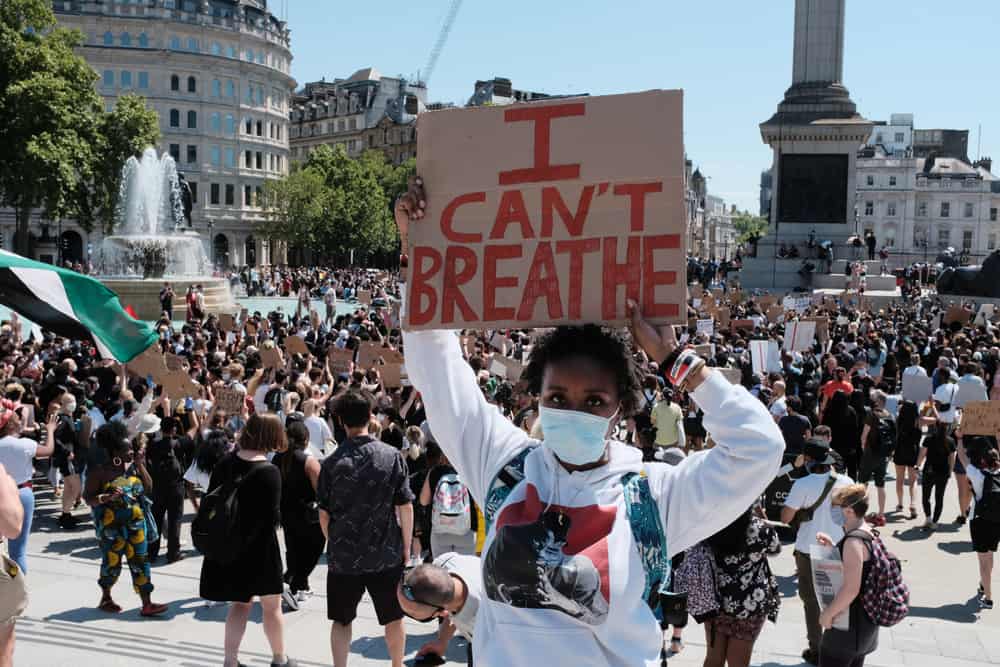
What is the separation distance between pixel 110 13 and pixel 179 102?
8.08 m

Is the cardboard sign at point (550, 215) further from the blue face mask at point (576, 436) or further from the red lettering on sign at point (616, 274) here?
the blue face mask at point (576, 436)

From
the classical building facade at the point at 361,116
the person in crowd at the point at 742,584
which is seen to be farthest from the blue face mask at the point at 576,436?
the classical building facade at the point at 361,116

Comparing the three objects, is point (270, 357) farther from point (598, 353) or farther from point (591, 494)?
point (591, 494)

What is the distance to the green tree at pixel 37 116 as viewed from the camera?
4569 cm

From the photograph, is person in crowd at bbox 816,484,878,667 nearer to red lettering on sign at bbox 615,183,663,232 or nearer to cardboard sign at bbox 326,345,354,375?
red lettering on sign at bbox 615,183,663,232

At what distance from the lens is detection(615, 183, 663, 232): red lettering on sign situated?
288 cm

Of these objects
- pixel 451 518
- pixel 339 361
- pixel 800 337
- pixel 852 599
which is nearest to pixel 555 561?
pixel 852 599

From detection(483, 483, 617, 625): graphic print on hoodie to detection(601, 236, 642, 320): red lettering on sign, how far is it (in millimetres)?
601

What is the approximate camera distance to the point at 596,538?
2555 mm

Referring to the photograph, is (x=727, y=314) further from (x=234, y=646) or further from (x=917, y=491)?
(x=234, y=646)

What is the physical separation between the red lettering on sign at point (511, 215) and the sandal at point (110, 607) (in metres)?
6.05

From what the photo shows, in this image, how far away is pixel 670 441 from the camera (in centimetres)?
1113

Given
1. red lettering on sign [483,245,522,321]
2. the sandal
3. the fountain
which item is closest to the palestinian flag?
the sandal

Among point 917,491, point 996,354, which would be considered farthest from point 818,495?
point 996,354
